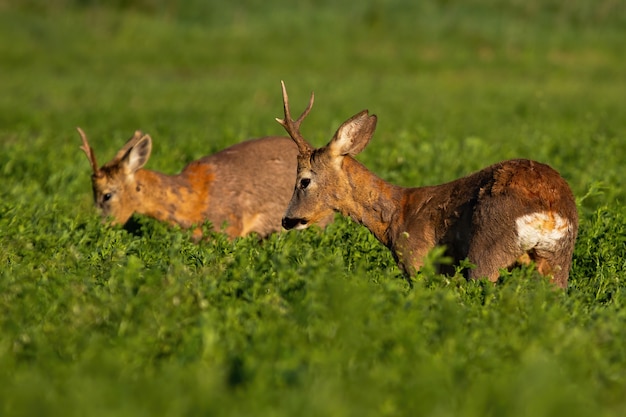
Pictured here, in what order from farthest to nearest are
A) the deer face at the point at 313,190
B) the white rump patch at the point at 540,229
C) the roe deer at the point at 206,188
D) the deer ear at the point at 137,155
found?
1. the deer ear at the point at 137,155
2. the roe deer at the point at 206,188
3. the deer face at the point at 313,190
4. the white rump patch at the point at 540,229

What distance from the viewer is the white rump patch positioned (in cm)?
650

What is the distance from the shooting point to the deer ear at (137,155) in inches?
392

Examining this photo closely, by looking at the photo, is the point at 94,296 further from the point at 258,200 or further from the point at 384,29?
the point at 384,29

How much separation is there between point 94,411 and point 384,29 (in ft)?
96.6

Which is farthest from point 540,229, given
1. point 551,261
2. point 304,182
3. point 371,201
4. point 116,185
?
point 116,185

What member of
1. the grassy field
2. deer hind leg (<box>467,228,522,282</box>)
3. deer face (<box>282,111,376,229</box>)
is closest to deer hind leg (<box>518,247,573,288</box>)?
deer hind leg (<box>467,228,522,282</box>)

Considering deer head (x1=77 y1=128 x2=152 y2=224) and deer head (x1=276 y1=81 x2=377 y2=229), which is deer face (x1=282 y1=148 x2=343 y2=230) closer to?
deer head (x1=276 y1=81 x2=377 y2=229)

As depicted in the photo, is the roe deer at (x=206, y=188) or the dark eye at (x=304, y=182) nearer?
the dark eye at (x=304, y=182)

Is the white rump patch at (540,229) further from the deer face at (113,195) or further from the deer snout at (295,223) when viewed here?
the deer face at (113,195)

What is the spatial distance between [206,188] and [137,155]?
78 cm

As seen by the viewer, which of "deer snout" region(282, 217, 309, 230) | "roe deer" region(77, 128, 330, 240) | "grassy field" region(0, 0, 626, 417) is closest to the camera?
"grassy field" region(0, 0, 626, 417)

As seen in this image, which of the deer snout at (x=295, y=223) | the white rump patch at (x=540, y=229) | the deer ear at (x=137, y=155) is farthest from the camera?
the deer ear at (x=137, y=155)

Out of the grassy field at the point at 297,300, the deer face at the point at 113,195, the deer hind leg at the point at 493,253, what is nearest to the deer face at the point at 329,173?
the grassy field at the point at 297,300

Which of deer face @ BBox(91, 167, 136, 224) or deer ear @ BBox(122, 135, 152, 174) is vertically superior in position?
deer ear @ BBox(122, 135, 152, 174)
